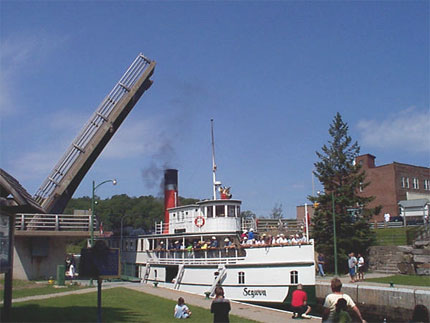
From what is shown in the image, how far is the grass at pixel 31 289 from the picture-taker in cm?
1836

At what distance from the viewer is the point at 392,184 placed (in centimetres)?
5219

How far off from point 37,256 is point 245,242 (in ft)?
37.0

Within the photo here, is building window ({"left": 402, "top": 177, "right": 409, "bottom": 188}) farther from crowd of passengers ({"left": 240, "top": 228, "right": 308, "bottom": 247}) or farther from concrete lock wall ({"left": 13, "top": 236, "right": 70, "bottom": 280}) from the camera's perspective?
concrete lock wall ({"left": 13, "top": 236, "right": 70, "bottom": 280})

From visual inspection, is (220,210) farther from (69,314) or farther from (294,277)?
(69,314)

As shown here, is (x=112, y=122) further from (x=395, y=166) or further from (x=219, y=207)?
(x=395, y=166)

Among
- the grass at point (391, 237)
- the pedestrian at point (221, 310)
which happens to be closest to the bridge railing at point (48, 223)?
the pedestrian at point (221, 310)

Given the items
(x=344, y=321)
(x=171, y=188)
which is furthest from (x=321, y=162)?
(x=344, y=321)

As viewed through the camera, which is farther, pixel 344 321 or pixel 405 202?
pixel 405 202

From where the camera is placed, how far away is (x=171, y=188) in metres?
33.1

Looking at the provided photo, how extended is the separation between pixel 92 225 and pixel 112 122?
5.75m

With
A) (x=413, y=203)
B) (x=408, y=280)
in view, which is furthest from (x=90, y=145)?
(x=413, y=203)

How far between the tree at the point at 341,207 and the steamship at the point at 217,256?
7.02 m

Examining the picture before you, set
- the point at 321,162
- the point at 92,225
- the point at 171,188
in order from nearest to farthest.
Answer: the point at 92,225 < the point at 171,188 < the point at 321,162

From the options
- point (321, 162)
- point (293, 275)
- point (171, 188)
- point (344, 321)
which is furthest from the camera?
point (321, 162)
